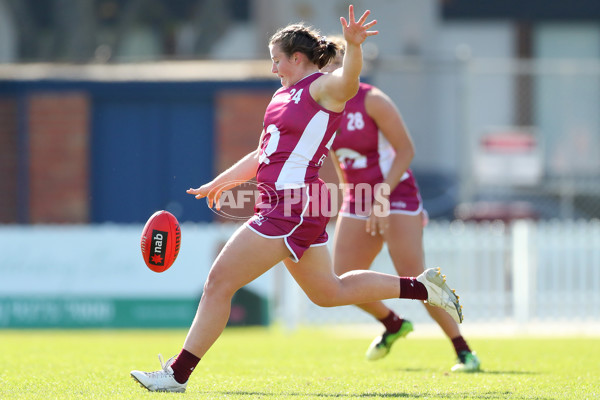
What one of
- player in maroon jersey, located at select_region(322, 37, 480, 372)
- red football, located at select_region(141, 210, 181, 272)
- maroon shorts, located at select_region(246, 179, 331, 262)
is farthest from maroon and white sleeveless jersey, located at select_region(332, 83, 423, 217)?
red football, located at select_region(141, 210, 181, 272)

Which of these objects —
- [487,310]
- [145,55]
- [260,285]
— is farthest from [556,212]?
[145,55]

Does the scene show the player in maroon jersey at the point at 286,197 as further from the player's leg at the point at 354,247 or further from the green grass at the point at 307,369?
the player's leg at the point at 354,247

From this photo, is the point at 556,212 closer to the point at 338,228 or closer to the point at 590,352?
the point at 590,352

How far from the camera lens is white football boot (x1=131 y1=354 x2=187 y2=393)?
214 inches

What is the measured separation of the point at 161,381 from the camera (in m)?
5.43

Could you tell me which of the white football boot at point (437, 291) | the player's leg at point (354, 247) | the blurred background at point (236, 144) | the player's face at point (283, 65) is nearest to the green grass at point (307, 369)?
the white football boot at point (437, 291)

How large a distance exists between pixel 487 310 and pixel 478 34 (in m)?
8.37

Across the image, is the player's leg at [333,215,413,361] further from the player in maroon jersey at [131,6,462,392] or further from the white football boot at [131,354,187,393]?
the white football boot at [131,354,187,393]

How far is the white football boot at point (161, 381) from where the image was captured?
214 inches

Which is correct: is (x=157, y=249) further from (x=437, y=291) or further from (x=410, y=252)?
(x=410, y=252)

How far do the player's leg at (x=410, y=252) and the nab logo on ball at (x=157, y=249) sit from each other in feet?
5.82

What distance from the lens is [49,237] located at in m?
11.9

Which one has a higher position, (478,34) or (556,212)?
(478,34)

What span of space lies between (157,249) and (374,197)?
1.77m
